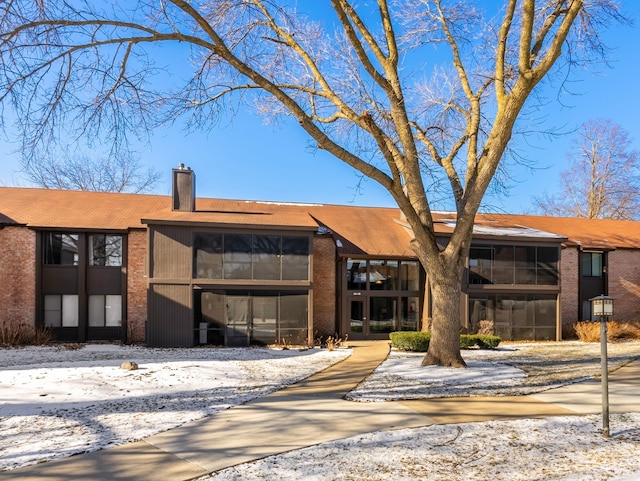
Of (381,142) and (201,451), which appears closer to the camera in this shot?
(201,451)

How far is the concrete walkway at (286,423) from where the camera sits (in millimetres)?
5117

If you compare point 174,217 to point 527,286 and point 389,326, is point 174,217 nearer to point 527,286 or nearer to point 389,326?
point 389,326

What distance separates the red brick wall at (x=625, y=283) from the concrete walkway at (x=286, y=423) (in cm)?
1587

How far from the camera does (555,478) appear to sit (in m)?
4.91

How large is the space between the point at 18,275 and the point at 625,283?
2804 centimetres

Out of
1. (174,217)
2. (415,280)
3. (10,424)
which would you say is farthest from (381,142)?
(415,280)

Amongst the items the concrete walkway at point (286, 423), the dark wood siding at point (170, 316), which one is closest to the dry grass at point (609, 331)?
the concrete walkway at point (286, 423)

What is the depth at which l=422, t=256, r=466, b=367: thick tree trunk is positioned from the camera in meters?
11.2

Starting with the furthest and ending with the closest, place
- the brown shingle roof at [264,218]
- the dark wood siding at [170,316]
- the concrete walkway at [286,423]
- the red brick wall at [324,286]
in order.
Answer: the red brick wall at [324,286] → the brown shingle roof at [264,218] → the dark wood siding at [170,316] → the concrete walkway at [286,423]

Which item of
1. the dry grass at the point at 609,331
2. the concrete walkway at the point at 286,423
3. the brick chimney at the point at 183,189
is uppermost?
the brick chimney at the point at 183,189

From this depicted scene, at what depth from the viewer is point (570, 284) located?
23.5 m

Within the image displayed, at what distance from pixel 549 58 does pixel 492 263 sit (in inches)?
502

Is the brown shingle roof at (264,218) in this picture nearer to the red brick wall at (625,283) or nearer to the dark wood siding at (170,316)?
the red brick wall at (625,283)

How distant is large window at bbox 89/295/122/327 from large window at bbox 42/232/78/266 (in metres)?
1.74
